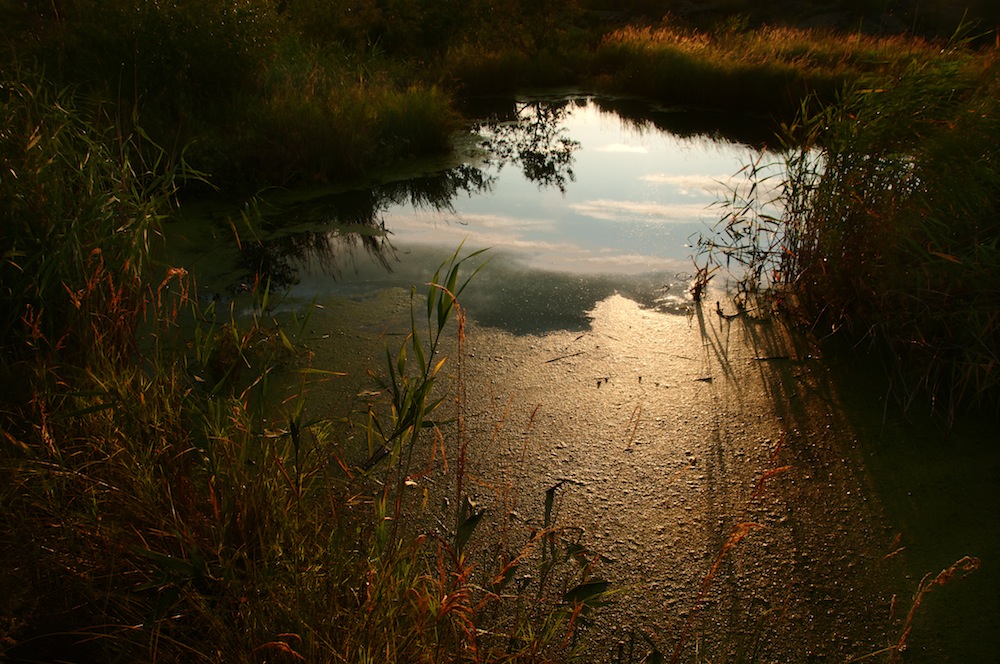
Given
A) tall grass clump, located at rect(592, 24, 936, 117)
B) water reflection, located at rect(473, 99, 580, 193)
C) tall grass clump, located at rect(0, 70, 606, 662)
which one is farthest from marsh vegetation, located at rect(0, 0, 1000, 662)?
Answer: tall grass clump, located at rect(592, 24, 936, 117)

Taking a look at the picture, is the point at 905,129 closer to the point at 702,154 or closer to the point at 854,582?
the point at 854,582

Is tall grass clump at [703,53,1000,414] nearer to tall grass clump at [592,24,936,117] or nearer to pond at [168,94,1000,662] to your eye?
pond at [168,94,1000,662]

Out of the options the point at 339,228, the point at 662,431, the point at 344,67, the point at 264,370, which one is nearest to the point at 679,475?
the point at 662,431

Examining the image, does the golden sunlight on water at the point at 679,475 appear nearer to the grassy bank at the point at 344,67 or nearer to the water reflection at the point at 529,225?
the water reflection at the point at 529,225

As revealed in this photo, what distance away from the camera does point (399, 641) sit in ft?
3.59

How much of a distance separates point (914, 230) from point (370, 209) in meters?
2.78

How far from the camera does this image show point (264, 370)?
4.38 feet

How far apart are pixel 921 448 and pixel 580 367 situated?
998 millimetres

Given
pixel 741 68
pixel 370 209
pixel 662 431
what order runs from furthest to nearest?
pixel 741 68
pixel 370 209
pixel 662 431

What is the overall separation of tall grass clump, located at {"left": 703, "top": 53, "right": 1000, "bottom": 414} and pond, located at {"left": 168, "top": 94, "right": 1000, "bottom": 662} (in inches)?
6.6

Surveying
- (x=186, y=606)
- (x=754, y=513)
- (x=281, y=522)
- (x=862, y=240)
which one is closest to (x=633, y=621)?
(x=754, y=513)

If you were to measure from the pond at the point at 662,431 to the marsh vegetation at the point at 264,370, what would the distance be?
0.09m

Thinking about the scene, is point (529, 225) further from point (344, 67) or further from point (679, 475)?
point (344, 67)

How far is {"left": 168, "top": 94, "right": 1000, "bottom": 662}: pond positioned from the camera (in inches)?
55.5
